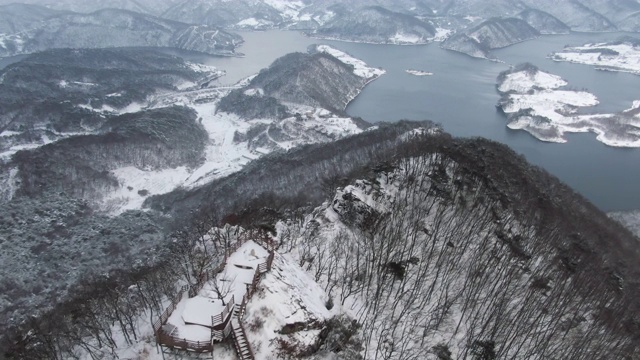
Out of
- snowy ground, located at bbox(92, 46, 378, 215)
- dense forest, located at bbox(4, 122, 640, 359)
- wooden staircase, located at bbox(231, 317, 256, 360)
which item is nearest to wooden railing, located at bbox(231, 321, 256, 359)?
wooden staircase, located at bbox(231, 317, 256, 360)

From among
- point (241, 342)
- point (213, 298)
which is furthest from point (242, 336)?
point (213, 298)

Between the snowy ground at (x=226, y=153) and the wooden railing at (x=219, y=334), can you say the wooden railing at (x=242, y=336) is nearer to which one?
the wooden railing at (x=219, y=334)

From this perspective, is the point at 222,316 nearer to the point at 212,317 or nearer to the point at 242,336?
the point at 212,317

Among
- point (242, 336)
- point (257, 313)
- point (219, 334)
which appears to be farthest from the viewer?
point (257, 313)

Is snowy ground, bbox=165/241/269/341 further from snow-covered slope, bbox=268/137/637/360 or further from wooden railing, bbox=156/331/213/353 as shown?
snow-covered slope, bbox=268/137/637/360

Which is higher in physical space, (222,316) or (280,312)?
(222,316)

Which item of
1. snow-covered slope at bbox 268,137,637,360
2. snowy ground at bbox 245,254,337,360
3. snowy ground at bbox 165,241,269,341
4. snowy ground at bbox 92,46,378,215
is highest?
snowy ground at bbox 165,241,269,341

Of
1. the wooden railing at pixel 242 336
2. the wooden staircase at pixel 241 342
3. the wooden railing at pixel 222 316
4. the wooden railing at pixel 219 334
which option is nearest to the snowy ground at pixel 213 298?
the wooden railing at pixel 219 334

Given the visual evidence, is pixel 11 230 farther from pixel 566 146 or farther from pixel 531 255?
pixel 566 146

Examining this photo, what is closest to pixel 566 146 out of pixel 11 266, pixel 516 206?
pixel 516 206
